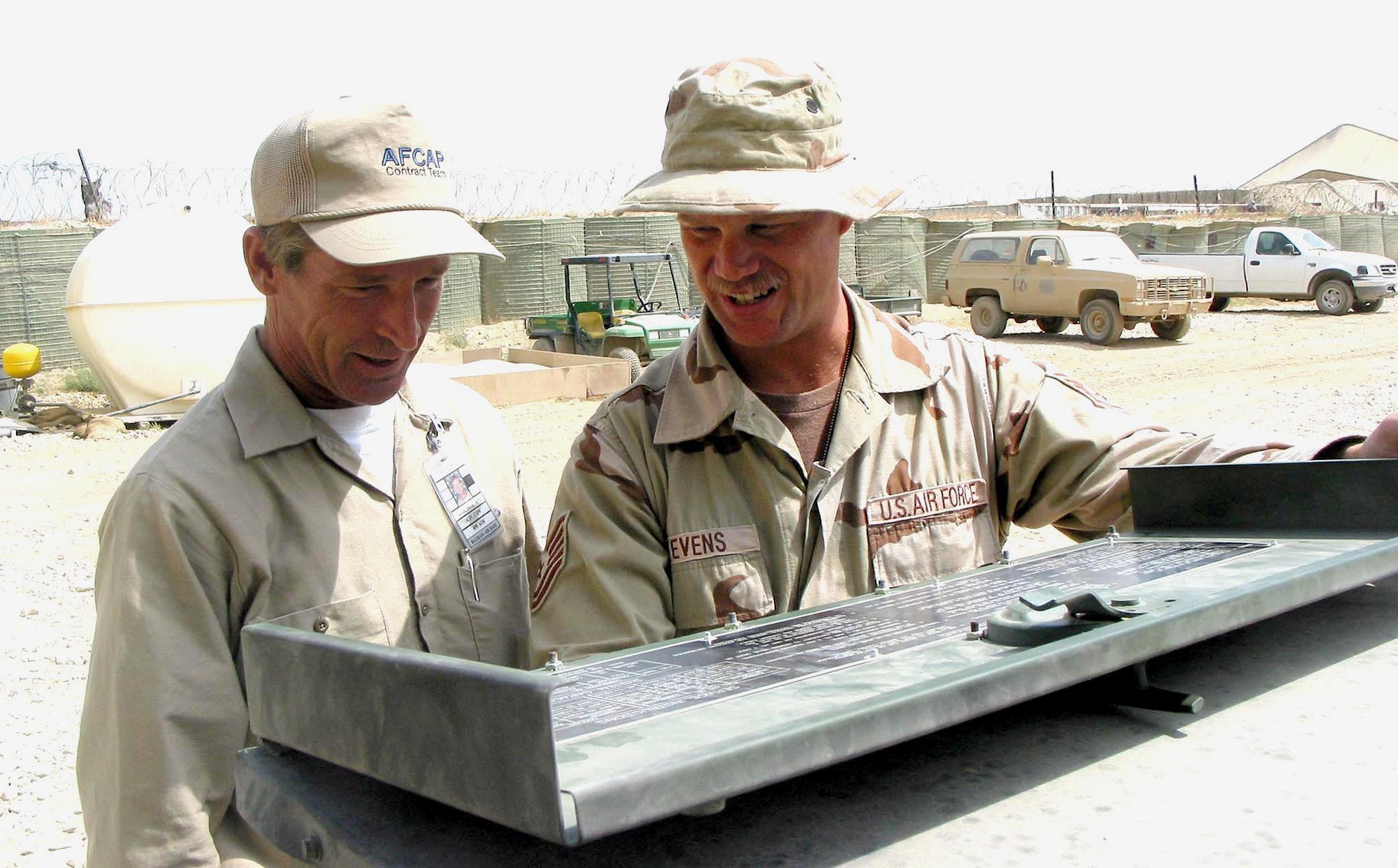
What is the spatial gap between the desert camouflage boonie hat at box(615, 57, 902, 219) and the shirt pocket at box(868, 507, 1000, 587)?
56cm

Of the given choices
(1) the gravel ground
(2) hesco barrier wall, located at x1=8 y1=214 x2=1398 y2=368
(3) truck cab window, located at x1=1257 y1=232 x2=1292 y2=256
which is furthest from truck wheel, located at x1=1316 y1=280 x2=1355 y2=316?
(2) hesco barrier wall, located at x1=8 y1=214 x2=1398 y2=368

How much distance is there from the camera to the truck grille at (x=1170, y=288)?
17922 mm

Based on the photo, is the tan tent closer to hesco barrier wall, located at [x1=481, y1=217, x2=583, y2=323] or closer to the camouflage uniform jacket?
hesco barrier wall, located at [x1=481, y1=217, x2=583, y2=323]

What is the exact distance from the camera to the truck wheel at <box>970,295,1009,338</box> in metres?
19.7

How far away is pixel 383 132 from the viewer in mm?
2305

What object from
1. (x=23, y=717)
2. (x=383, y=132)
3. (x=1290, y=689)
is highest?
(x=383, y=132)

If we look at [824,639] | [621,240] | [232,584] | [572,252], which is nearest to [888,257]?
[621,240]

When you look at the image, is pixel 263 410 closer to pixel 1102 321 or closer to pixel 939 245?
pixel 1102 321

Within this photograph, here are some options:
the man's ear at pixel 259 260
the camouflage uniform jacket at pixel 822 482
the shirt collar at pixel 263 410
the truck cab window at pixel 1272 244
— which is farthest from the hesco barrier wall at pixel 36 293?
the truck cab window at pixel 1272 244

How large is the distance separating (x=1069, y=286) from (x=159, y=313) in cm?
1230

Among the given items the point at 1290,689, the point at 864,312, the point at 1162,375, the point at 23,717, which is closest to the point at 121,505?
the point at 864,312

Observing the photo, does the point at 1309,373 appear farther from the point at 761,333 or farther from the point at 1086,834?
the point at 1086,834

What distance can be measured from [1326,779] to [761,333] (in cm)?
129

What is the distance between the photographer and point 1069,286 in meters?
18.7
